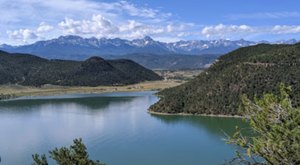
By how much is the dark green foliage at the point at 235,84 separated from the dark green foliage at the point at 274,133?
219 feet

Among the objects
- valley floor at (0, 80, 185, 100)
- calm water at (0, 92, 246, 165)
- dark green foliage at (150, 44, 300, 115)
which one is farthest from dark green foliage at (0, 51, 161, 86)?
dark green foliage at (150, 44, 300, 115)

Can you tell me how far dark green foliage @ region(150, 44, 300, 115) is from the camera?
79438mm

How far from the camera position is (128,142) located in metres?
56.0

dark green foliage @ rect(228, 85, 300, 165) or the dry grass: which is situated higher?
dark green foliage @ rect(228, 85, 300, 165)

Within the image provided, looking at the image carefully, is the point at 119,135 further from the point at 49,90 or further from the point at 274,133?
the point at 49,90

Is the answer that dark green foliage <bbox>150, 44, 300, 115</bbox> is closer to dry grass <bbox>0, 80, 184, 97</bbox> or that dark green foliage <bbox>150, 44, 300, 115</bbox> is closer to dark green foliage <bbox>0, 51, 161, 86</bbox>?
dry grass <bbox>0, 80, 184, 97</bbox>

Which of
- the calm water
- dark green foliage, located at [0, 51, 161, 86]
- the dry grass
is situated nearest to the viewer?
the calm water

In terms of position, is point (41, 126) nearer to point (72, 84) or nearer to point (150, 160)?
point (150, 160)

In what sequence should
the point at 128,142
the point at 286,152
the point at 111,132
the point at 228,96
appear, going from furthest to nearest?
1. the point at 228,96
2. the point at 111,132
3. the point at 128,142
4. the point at 286,152

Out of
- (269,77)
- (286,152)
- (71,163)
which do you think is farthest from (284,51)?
(286,152)

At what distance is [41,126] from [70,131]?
797 centimetres

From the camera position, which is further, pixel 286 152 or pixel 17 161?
pixel 17 161

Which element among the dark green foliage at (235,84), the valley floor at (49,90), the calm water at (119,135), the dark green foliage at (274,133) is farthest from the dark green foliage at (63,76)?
the dark green foliage at (274,133)

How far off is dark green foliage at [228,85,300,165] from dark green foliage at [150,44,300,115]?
66.9 meters
